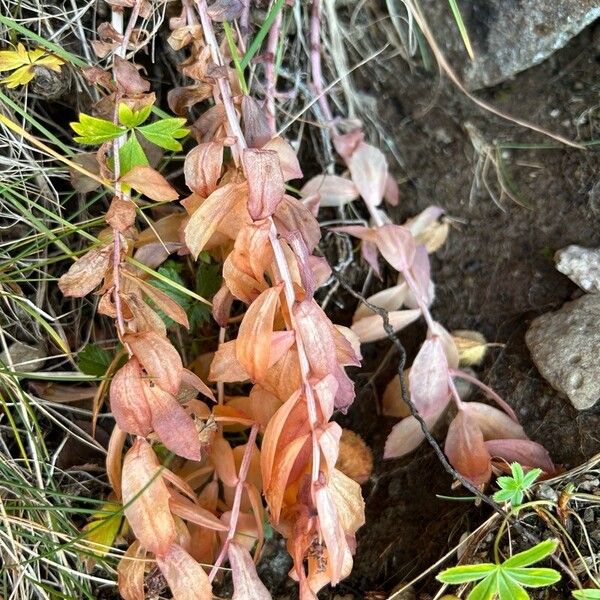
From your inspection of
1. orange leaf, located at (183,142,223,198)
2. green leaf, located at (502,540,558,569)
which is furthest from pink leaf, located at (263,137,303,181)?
green leaf, located at (502,540,558,569)

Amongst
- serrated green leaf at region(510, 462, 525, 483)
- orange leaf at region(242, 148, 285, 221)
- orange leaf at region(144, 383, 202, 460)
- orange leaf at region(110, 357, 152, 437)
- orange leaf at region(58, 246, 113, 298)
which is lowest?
serrated green leaf at region(510, 462, 525, 483)

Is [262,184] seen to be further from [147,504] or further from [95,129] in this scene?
[147,504]

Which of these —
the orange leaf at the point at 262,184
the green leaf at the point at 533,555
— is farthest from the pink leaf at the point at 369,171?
the green leaf at the point at 533,555

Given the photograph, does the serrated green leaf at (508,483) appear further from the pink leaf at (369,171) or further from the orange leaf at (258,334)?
the pink leaf at (369,171)

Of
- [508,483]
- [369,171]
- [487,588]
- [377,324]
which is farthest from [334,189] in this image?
[487,588]

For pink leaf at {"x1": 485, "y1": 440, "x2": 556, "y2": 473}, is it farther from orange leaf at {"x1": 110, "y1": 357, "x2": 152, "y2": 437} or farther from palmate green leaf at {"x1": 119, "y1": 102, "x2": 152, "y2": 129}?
palmate green leaf at {"x1": 119, "y1": 102, "x2": 152, "y2": 129}

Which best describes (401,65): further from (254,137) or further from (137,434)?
(137,434)
